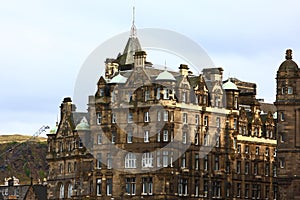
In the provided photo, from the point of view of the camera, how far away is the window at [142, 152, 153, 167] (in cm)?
17088

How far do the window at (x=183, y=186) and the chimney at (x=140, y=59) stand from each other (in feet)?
60.3

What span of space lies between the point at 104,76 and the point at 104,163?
1609 centimetres

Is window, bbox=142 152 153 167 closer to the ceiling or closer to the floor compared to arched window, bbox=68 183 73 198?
closer to the ceiling

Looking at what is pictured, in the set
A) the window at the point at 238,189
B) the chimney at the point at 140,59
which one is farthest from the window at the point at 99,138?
the window at the point at 238,189

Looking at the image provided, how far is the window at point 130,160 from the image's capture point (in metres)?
173

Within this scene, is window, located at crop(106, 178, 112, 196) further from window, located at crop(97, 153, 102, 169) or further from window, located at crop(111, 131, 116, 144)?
window, located at crop(111, 131, 116, 144)

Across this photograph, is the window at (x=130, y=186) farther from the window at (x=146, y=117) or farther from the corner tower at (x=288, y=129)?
the corner tower at (x=288, y=129)

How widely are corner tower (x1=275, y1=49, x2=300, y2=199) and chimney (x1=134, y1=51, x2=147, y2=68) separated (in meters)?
22.2

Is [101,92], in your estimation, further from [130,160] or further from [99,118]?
[130,160]

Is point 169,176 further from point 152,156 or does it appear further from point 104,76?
point 104,76

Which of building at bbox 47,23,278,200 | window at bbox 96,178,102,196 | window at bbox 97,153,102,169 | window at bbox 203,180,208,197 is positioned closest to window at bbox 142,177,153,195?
building at bbox 47,23,278,200

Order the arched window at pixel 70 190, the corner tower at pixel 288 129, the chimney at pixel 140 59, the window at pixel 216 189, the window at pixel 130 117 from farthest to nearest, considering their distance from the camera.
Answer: the arched window at pixel 70 190 < the window at pixel 216 189 < the chimney at pixel 140 59 < the window at pixel 130 117 < the corner tower at pixel 288 129

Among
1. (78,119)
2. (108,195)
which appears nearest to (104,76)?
(78,119)

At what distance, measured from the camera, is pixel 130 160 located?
174 metres
